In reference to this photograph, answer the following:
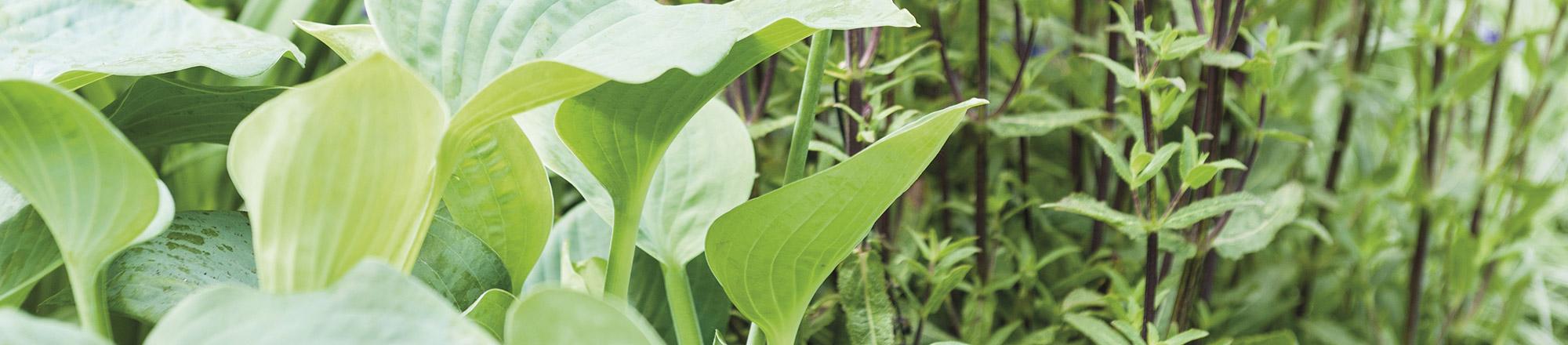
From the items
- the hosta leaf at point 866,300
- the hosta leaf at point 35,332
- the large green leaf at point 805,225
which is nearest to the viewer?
the hosta leaf at point 35,332

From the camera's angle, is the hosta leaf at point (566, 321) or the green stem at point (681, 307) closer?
the hosta leaf at point (566, 321)

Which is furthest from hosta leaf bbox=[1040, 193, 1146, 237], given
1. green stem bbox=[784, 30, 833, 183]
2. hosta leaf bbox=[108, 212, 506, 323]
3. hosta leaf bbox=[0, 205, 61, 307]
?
hosta leaf bbox=[0, 205, 61, 307]

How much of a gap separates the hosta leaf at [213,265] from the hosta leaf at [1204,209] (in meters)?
0.27

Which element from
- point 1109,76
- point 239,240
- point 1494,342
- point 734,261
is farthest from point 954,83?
point 1494,342

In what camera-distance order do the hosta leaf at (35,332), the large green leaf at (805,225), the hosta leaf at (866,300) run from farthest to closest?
the hosta leaf at (866,300), the large green leaf at (805,225), the hosta leaf at (35,332)

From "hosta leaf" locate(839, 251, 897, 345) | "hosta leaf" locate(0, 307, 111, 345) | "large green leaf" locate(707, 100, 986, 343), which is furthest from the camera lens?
"hosta leaf" locate(839, 251, 897, 345)

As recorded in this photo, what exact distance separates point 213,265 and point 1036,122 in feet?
1.16

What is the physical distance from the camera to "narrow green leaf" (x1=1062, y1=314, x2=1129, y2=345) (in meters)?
0.42

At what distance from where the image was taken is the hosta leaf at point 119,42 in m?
0.32

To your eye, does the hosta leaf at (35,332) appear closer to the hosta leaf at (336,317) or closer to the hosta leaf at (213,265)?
the hosta leaf at (336,317)

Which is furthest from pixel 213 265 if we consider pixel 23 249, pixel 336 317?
pixel 336 317

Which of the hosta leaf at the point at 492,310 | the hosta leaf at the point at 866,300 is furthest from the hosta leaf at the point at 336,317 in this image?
the hosta leaf at the point at 866,300

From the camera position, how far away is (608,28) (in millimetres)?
307

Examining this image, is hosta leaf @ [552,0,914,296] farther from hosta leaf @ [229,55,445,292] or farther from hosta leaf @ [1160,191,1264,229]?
hosta leaf @ [1160,191,1264,229]
